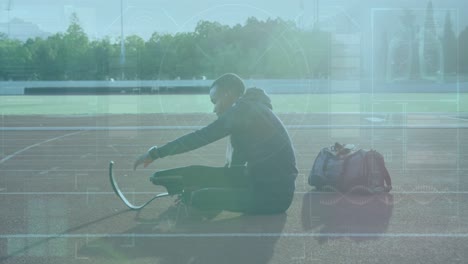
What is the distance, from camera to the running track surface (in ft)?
Result: 20.9

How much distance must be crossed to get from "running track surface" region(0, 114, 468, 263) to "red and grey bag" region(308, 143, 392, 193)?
20 centimetres

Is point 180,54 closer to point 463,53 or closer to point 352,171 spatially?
point 352,171

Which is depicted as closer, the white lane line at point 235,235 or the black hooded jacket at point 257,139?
the white lane line at point 235,235

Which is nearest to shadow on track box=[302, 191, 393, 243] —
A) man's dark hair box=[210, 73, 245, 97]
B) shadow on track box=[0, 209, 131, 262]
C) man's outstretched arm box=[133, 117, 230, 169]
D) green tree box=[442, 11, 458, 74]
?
man's outstretched arm box=[133, 117, 230, 169]

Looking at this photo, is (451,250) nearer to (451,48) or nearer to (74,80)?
(451,48)

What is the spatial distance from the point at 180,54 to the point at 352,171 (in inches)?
705

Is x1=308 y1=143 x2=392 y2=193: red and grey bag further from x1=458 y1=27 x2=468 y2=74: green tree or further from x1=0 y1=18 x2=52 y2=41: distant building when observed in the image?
x1=458 y1=27 x2=468 y2=74: green tree

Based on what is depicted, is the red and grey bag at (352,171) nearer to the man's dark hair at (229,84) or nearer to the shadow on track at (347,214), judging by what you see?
the shadow on track at (347,214)

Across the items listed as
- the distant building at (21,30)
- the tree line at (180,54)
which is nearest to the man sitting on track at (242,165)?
the tree line at (180,54)

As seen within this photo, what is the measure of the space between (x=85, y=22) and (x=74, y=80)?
1870 cm

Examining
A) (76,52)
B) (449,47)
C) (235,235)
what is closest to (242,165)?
(235,235)

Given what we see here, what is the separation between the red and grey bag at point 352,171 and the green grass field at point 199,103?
71.8 ft

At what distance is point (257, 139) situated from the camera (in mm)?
7809

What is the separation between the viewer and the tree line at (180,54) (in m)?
22.2
